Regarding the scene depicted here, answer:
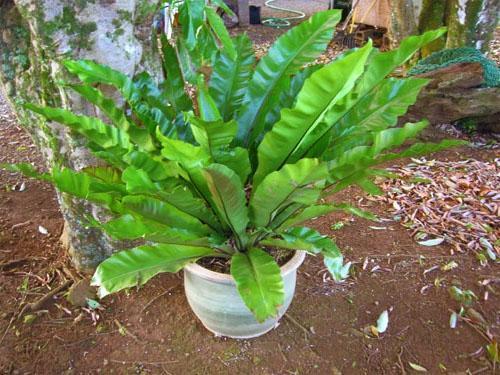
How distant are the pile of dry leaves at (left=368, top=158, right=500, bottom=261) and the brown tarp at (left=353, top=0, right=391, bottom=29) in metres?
3.43

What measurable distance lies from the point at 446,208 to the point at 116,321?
1906 mm

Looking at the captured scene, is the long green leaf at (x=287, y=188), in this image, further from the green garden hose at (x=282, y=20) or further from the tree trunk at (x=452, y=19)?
the green garden hose at (x=282, y=20)

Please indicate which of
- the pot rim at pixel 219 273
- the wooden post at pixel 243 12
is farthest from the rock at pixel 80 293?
the wooden post at pixel 243 12

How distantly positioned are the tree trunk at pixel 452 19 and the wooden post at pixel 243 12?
3763 millimetres

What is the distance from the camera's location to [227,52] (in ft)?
5.12

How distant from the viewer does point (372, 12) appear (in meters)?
6.12

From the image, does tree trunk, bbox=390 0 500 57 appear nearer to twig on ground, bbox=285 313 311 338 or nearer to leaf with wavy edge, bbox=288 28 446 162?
leaf with wavy edge, bbox=288 28 446 162

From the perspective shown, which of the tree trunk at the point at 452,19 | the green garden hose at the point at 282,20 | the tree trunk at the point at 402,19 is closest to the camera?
the tree trunk at the point at 452,19

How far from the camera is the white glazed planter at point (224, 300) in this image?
5.28 feet

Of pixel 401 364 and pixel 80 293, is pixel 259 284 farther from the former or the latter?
pixel 80 293

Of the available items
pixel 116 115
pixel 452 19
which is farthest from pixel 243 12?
pixel 116 115

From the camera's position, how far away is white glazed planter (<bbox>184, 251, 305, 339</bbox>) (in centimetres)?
161

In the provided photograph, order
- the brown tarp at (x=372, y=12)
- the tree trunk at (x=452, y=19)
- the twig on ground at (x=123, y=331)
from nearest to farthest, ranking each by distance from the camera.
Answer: the twig on ground at (x=123, y=331) < the tree trunk at (x=452, y=19) < the brown tarp at (x=372, y=12)

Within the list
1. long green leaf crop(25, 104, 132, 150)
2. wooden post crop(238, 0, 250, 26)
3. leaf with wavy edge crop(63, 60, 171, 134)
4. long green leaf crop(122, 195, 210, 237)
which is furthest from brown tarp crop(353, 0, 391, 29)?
long green leaf crop(25, 104, 132, 150)
